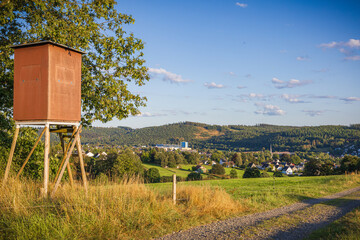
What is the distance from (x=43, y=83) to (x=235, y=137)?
163m

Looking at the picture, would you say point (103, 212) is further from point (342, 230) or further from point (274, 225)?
point (342, 230)

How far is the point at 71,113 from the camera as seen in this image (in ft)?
29.4

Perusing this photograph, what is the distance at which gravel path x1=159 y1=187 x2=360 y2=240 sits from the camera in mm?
6812

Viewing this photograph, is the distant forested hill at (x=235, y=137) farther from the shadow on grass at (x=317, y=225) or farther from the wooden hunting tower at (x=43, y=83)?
the wooden hunting tower at (x=43, y=83)

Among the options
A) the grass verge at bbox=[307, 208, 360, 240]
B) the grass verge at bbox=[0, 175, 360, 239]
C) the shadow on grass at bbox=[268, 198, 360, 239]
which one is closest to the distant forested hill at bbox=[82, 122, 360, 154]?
the shadow on grass at bbox=[268, 198, 360, 239]

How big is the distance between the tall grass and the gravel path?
0.55 m

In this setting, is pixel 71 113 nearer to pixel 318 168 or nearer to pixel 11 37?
pixel 11 37

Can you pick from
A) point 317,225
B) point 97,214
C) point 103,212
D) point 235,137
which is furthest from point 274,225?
point 235,137

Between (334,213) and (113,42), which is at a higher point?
(113,42)

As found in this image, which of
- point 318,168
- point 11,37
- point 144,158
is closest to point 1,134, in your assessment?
point 11,37

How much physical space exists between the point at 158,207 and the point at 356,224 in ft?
18.4

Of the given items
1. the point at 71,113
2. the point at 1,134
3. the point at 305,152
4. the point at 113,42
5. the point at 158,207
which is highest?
the point at 113,42

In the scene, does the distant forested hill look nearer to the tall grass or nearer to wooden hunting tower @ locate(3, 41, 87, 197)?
the tall grass

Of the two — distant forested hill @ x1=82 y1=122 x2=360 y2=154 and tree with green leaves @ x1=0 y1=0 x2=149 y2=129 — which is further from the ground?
tree with green leaves @ x1=0 y1=0 x2=149 y2=129
